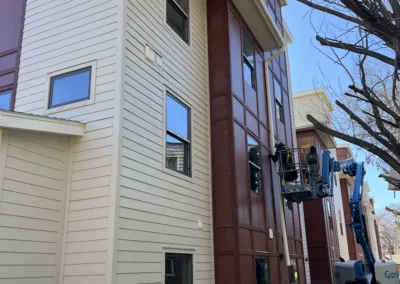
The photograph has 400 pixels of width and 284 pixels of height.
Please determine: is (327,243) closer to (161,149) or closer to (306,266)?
(306,266)

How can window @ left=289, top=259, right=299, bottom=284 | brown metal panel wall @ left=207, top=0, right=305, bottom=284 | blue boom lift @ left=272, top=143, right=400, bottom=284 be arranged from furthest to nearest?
window @ left=289, top=259, right=299, bottom=284
blue boom lift @ left=272, top=143, right=400, bottom=284
brown metal panel wall @ left=207, top=0, right=305, bottom=284

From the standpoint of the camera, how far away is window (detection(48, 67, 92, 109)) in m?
6.21

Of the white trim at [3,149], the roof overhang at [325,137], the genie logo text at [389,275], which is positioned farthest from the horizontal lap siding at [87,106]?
the roof overhang at [325,137]

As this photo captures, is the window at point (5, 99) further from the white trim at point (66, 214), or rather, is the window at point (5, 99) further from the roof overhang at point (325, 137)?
the roof overhang at point (325, 137)

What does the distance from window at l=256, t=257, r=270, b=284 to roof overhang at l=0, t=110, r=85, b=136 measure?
16.1 ft

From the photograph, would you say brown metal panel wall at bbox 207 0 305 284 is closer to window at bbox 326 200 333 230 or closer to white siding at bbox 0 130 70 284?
white siding at bbox 0 130 70 284

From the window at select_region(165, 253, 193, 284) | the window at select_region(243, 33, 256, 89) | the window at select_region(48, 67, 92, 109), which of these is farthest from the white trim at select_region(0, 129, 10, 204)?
the window at select_region(243, 33, 256, 89)

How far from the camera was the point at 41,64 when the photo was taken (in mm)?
6805

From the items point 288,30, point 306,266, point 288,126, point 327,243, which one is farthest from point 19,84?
point 327,243

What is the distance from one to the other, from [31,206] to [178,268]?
106 inches

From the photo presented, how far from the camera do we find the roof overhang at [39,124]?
200 inches

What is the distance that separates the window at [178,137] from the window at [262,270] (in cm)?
272

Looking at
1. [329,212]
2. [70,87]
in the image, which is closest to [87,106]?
[70,87]

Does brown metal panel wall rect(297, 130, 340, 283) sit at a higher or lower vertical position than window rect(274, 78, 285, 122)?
lower
